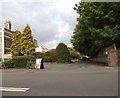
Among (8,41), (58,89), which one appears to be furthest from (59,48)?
(8,41)

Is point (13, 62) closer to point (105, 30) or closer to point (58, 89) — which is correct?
point (105, 30)

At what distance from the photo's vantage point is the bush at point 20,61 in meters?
30.0

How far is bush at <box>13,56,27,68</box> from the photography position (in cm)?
2997

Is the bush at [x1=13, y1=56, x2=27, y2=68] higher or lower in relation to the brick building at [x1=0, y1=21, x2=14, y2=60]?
lower

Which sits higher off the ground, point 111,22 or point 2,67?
point 111,22

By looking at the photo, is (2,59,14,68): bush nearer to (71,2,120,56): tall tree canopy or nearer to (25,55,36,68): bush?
(25,55,36,68): bush

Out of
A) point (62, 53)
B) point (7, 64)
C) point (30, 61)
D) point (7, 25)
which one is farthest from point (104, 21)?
point (7, 25)

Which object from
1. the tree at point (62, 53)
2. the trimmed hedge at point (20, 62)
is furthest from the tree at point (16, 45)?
the trimmed hedge at point (20, 62)

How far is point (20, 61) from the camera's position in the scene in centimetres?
3022

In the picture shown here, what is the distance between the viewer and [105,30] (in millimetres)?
29500

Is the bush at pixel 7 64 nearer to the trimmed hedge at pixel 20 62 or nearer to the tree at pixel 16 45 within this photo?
the trimmed hedge at pixel 20 62

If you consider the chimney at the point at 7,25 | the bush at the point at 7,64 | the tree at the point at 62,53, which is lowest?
the bush at the point at 7,64

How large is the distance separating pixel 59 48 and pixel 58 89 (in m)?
36.4

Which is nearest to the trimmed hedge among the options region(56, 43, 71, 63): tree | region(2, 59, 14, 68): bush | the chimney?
region(2, 59, 14, 68): bush
